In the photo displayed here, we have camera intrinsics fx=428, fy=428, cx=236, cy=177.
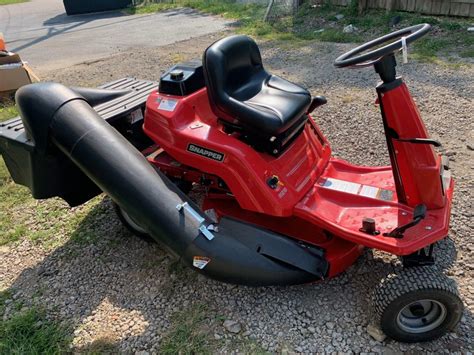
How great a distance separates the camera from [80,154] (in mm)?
2271

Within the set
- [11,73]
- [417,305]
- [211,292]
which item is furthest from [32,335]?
[11,73]

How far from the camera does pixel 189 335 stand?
2129 mm

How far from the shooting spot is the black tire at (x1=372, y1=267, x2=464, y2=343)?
6.06 ft

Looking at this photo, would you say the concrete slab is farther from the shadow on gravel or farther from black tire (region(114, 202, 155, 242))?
the shadow on gravel

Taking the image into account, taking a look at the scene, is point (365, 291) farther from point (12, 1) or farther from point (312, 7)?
point (12, 1)

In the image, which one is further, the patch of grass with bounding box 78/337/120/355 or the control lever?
the patch of grass with bounding box 78/337/120/355

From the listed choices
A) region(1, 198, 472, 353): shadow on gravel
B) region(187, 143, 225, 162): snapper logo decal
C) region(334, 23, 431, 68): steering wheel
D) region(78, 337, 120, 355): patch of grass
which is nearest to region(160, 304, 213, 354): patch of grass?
region(1, 198, 472, 353): shadow on gravel

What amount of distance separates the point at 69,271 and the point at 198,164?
1.08m

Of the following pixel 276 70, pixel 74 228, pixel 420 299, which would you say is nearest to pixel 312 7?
pixel 276 70

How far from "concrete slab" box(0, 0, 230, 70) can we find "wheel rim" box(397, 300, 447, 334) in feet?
22.1

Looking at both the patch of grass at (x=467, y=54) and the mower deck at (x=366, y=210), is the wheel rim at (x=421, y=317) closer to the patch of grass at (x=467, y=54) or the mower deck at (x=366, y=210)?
the mower deck at (x=366, y=210)

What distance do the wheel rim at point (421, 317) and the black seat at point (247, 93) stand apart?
41.3 inches

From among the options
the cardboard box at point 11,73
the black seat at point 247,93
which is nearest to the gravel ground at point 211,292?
the black seat at point 247,93

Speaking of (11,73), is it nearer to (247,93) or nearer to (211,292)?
(247,93)
